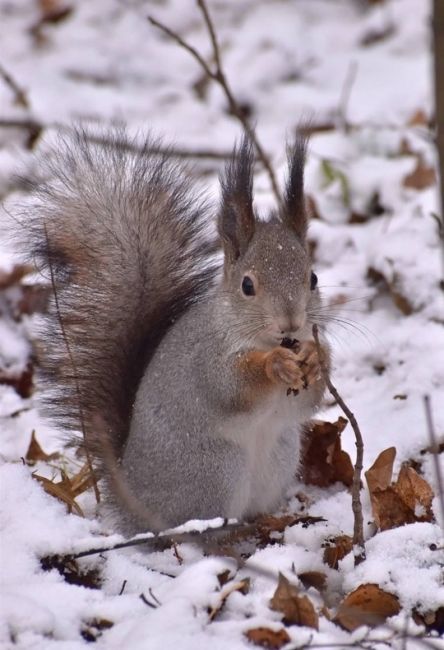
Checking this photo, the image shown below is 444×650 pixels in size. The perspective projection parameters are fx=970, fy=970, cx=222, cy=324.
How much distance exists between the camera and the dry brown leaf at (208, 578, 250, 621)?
150cm

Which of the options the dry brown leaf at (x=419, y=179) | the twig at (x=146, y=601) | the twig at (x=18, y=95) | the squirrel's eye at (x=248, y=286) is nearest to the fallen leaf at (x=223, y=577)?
the twig at (x=146, y=601)

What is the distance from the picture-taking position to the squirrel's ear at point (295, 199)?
1965 millimetres

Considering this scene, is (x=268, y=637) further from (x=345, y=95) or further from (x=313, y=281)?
(x=345, y=95)

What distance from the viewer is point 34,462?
7.13ft

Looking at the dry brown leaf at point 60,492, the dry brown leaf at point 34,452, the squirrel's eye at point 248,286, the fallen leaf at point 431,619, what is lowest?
the fallen leaf at point 431,619

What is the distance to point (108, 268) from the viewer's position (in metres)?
2.06

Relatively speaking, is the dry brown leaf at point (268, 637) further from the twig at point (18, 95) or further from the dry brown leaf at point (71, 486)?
the twig at point (18, 95)

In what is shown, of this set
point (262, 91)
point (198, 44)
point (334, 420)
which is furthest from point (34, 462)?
point (198, 44)

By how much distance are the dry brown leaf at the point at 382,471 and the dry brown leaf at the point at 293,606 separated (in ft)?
1.65

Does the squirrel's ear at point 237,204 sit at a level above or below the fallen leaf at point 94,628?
above

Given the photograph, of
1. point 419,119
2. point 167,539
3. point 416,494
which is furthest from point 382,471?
point 419,119

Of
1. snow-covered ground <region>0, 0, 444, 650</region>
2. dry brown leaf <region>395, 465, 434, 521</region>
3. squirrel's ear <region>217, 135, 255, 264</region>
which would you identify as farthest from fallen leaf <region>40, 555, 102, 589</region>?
squirrel's ear <region>217, 135, 255, 264</region>

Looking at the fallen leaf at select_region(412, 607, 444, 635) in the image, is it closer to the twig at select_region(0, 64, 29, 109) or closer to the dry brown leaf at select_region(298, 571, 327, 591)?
the dry brown leaf at select_region(298, 571, 327, 591)

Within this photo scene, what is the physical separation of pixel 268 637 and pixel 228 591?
0.13 metres
